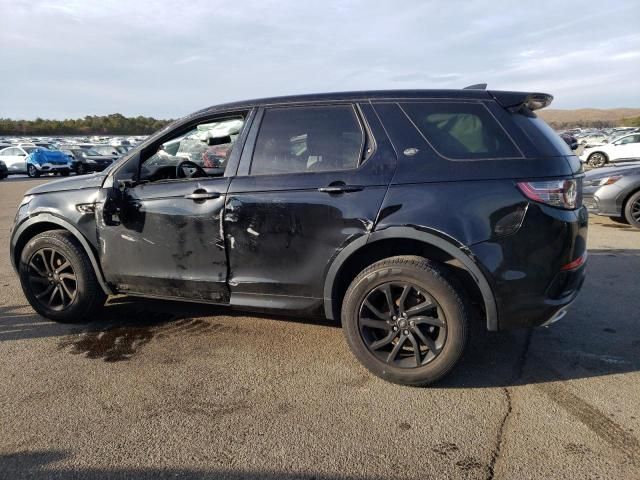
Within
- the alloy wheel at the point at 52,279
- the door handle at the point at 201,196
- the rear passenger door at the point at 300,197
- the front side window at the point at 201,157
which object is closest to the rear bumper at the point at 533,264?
the rear passenger door at the point at 300,197

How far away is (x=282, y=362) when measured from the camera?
369 centimetres

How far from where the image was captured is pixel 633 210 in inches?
328

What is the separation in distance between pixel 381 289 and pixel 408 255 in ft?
0.97

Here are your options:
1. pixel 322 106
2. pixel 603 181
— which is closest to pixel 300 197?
pixel 322 106

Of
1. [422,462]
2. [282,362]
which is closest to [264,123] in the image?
[282,362]

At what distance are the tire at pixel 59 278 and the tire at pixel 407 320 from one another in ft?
7.73

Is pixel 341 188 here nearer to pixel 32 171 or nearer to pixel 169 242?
pixel 169 242

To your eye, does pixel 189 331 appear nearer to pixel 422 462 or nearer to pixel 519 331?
pixel 422 462

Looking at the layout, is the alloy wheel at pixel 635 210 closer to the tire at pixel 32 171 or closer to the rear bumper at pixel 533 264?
the rear bumper at pixel 533 264

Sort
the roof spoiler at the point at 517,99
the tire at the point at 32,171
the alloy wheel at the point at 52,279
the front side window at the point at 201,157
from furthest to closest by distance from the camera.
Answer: the tire at the point at 32,171 < the alloy wheel at the point at 52,279 < the front side window at the point at 201,157 < the roof spoiler at the point at 517,99

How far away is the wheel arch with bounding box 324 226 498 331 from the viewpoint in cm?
312

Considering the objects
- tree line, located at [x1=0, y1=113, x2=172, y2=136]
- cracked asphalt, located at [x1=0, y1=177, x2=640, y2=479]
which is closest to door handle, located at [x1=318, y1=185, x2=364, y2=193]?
cracked asphalt, located at [x1=0, y1=177, x2=640, y2=479]

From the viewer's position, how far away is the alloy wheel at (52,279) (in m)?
4.38

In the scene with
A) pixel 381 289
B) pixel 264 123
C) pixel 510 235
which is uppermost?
pixel 264 123
